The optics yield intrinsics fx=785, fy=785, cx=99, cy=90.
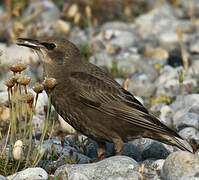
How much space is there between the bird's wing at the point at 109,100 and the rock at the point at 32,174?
4.04ft

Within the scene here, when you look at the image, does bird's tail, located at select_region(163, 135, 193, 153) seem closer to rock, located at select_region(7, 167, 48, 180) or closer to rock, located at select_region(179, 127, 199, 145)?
rock, located at select_region(179, 127, 199, 145)

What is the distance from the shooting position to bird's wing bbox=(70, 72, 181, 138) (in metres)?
7.13

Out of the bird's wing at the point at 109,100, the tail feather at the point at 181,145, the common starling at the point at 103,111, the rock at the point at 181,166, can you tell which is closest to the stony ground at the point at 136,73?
the rock at the point at 181,166

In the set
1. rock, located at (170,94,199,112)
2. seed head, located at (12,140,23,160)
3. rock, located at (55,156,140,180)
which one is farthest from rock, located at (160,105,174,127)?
seed head, located at (12,140,23,160)


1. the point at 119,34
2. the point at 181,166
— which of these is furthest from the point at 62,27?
the point at 181,166

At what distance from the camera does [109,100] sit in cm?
727

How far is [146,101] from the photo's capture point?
9.31 meters

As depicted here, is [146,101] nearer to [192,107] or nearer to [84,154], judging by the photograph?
[192,107]

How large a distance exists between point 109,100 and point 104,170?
1.29 meters

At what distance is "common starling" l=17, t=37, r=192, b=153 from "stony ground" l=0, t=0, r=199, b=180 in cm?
21

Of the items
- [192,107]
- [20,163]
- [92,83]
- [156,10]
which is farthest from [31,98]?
[156,10]

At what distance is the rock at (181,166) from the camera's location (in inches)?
232

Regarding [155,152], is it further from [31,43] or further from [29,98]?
[29,98]

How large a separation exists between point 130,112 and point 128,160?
1043 mm
